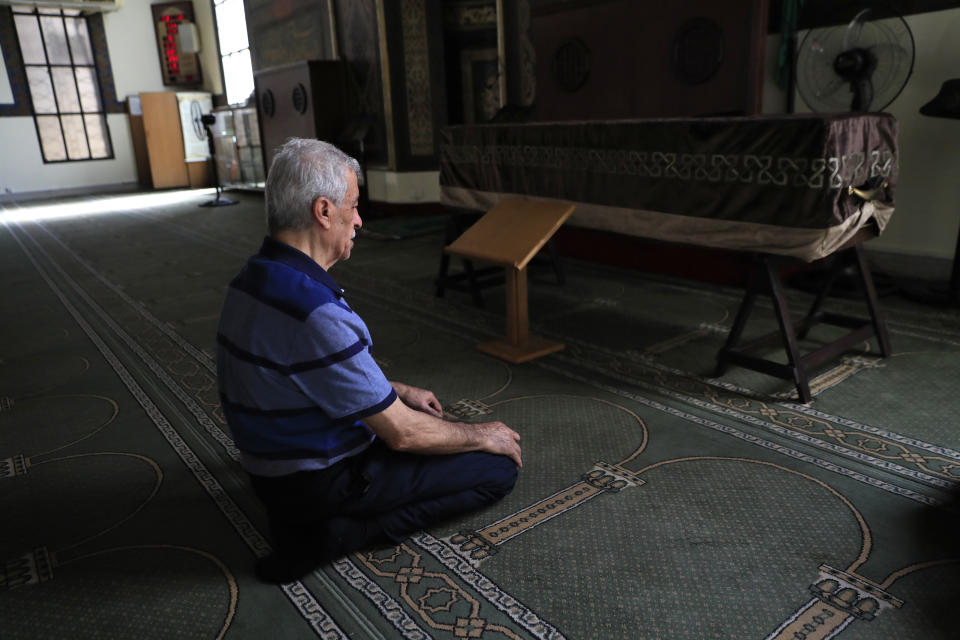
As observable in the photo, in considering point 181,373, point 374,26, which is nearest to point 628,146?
point 181,373

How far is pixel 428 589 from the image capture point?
5.34ft

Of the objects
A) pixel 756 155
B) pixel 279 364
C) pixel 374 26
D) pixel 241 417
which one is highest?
pixel 374 26

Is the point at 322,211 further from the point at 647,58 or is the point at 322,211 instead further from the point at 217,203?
the point at 217,203

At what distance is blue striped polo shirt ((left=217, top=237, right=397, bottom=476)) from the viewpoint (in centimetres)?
148

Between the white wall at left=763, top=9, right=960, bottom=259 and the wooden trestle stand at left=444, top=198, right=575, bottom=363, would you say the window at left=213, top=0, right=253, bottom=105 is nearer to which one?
the wooden trestle stand at left=444, top=198, right=575, bottom=363

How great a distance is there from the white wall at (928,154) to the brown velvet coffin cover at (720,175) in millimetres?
1499

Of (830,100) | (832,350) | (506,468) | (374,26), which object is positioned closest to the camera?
(506,468)

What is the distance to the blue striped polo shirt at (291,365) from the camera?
4.85ft

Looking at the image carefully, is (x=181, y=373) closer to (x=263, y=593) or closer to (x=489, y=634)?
(x=263, y=593)

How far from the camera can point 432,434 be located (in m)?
1.70

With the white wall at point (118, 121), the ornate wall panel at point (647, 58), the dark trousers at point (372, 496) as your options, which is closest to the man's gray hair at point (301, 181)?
the dark trousers at point (372, 496)

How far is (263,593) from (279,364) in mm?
587

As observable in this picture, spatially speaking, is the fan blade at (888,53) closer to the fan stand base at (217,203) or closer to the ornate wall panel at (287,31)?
the ornate wall panel at (287,31)

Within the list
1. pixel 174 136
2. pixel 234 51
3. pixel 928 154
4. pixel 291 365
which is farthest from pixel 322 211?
pixel 174 136
